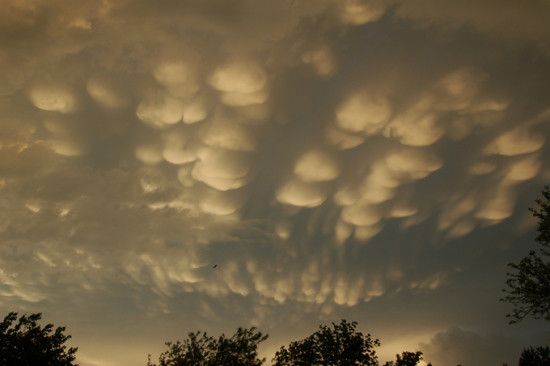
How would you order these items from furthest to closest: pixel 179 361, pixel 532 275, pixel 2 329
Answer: pixel 179 361
pixel 2 329
pixel 532 275

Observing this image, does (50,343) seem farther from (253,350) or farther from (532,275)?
(532,275)

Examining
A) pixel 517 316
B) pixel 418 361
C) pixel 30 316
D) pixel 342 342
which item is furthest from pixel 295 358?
pixel 30 316

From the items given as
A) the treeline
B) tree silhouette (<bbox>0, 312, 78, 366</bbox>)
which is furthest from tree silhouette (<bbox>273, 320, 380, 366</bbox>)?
tree silhouette (<bbox>0, 312, 78, 366</bbox>)

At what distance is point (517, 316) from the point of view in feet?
88.3

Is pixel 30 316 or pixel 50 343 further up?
pixel 30 316

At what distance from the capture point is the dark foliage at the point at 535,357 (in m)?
49.9

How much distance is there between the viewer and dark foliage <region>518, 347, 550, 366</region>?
49888 mm

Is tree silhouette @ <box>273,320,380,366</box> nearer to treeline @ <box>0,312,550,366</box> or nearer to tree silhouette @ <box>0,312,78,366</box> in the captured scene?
treeline @ <box>0,312,550,366</box>

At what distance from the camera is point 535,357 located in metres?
52.0

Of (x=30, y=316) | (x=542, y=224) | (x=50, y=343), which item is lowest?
(x=50, y=343)

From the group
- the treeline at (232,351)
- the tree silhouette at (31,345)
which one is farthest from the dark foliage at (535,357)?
the tree silhouette at (31,345)

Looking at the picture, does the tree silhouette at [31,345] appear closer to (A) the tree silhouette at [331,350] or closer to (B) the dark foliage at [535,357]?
(A) the tree silhouette at [331,350]

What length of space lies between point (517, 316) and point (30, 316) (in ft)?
175

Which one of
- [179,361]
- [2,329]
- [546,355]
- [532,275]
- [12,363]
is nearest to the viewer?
[532,275]
